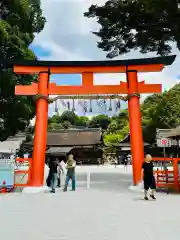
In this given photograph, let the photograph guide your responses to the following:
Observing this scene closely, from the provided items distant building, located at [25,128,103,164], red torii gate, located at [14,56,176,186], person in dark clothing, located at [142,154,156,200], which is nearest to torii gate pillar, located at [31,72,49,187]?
red torii gate, located at [14,56,176,186]

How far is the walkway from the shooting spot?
5.89 m

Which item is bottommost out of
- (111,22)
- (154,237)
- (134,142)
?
(154,237)

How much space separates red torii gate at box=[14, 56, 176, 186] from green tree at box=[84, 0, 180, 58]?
4.20 feet

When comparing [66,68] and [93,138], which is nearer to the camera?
[66,68]

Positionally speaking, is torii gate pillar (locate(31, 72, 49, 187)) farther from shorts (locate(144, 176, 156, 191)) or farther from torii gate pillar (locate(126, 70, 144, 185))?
shorts (locate(144, 176, 156, 191))

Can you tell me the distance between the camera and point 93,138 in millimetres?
46500

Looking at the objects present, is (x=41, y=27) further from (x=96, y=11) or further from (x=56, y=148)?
(x=56, y=148)

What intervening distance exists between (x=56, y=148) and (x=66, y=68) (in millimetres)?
30549

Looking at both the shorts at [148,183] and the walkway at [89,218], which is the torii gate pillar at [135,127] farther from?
the shorts at [148,183]

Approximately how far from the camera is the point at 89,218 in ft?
24.7

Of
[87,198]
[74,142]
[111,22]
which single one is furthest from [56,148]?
[87,198]

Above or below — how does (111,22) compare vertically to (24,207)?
above

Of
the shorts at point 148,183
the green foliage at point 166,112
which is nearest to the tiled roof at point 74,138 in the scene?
the green foliage at point 166,112

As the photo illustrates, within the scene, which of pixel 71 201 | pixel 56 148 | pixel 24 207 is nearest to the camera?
pixel 24 207
